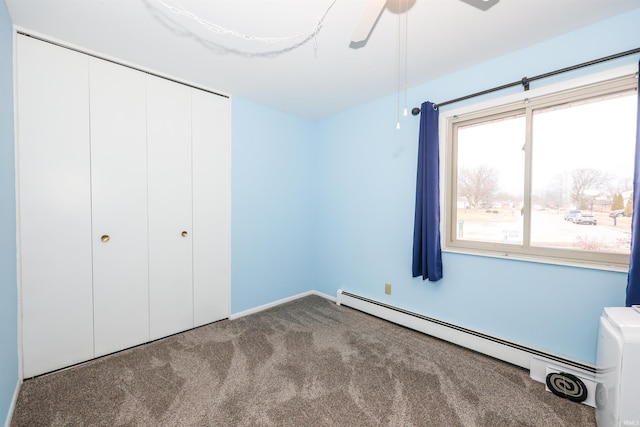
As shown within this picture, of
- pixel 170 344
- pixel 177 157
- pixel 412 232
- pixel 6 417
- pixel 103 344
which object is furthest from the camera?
pixel 412 232

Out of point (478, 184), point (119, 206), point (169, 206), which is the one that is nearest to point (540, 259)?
point (478, 184)

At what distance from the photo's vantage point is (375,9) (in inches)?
48.1

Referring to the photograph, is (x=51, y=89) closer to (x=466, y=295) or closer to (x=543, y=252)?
(x=466, y=295)

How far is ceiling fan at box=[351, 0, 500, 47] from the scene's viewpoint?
1.21 meters

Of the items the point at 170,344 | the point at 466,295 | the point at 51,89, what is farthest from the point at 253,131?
the point at 466,295

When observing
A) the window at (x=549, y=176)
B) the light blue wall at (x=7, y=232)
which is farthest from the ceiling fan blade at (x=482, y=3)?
the light blue wall at (x=7, y=232)

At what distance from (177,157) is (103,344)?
5.50 ft

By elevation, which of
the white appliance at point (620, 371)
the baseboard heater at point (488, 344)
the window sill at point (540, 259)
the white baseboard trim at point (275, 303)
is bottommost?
the white baseboard trim at point (275, 303)

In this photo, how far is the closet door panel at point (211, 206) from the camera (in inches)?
105

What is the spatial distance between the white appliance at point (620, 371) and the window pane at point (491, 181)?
3.06 ft

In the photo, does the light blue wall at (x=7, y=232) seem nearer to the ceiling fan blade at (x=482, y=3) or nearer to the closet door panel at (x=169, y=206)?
the closet door panel at (x=169, y=206)

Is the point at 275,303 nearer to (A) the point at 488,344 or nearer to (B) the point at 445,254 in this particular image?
(B) the point at 445,254

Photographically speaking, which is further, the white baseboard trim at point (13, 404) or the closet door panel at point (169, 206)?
the closet door panel at point (169, 206)

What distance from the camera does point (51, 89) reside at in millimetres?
1903
